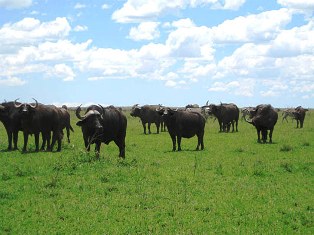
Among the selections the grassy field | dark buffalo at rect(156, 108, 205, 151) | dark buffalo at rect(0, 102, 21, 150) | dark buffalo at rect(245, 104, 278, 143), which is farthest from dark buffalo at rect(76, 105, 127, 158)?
dark buffalo at rect(245, 104, 278, 143)

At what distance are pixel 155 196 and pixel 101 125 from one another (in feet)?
17.4

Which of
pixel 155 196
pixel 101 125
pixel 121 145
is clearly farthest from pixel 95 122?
pixel 155 196

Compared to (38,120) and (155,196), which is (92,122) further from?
(38,120)

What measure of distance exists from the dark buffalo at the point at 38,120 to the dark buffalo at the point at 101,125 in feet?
17.7

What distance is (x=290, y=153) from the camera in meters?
21.2

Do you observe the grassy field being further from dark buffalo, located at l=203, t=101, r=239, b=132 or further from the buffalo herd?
dark buffalo, located at l=203, t=101, r=239, b=132

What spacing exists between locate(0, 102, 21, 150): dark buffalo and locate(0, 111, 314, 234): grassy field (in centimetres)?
506

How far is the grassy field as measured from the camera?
9117 millimetres

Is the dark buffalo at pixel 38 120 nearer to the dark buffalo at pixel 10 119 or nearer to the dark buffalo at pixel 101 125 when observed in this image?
the dark buffalo at pixel 10 119

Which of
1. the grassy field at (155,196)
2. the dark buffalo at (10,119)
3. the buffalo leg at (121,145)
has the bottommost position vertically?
the grassy field at (155,196)

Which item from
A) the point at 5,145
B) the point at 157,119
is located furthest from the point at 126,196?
the point at 157,119

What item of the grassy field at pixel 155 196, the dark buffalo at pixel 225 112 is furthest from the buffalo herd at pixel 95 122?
the dark buffalo at pixel 225 112

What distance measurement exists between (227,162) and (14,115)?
11.7m

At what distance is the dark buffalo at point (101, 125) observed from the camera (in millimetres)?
15766
